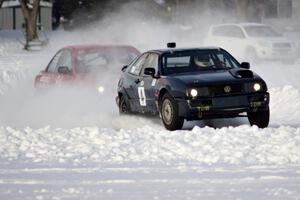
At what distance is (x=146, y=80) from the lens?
13500mm

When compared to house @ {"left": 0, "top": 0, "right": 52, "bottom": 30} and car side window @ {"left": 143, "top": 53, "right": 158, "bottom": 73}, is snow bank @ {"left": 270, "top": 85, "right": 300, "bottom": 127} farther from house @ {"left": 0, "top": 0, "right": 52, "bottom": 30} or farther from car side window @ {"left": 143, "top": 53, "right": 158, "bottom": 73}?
house @ {"left": 0, "top": 0, "right": 52, "bottom": 30}

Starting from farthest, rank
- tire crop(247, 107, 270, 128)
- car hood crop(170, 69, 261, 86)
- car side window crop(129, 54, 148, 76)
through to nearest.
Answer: car side window crop(129, 54, 148, 76)
tire crop(247, 107, 270, 128)
car hood crop(170, 69, 261, 86)

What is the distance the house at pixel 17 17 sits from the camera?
69312 mm

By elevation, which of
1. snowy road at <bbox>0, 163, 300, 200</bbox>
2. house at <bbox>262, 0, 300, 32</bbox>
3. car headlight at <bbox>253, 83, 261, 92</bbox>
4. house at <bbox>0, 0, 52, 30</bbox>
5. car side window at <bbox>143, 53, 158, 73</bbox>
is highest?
car side window at <bbox>143, 53, 158, 73</bbox>

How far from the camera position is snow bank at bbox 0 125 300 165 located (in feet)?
31.4

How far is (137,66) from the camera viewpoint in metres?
14.2

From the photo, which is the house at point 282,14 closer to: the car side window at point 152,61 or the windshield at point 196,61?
the car side window at point 152,61

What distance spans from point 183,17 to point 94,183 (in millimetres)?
54707

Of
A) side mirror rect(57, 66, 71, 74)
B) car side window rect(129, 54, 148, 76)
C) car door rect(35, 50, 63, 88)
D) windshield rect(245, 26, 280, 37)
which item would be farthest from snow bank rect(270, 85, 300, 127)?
windshield rect(245, 26, 280, 37)

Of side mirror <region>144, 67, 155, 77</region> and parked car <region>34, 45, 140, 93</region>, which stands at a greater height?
side mirror <region>144, 67, 155, 77</region>

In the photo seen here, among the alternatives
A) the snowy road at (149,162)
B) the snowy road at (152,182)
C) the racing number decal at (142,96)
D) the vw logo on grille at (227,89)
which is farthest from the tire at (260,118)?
the snowy road at (152,182)

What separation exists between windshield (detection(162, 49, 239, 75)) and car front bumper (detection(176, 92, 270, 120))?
3.36 ft

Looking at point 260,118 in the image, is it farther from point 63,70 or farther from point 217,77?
point 63,70

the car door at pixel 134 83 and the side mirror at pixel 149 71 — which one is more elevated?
the side mirror at pixel 149 71
